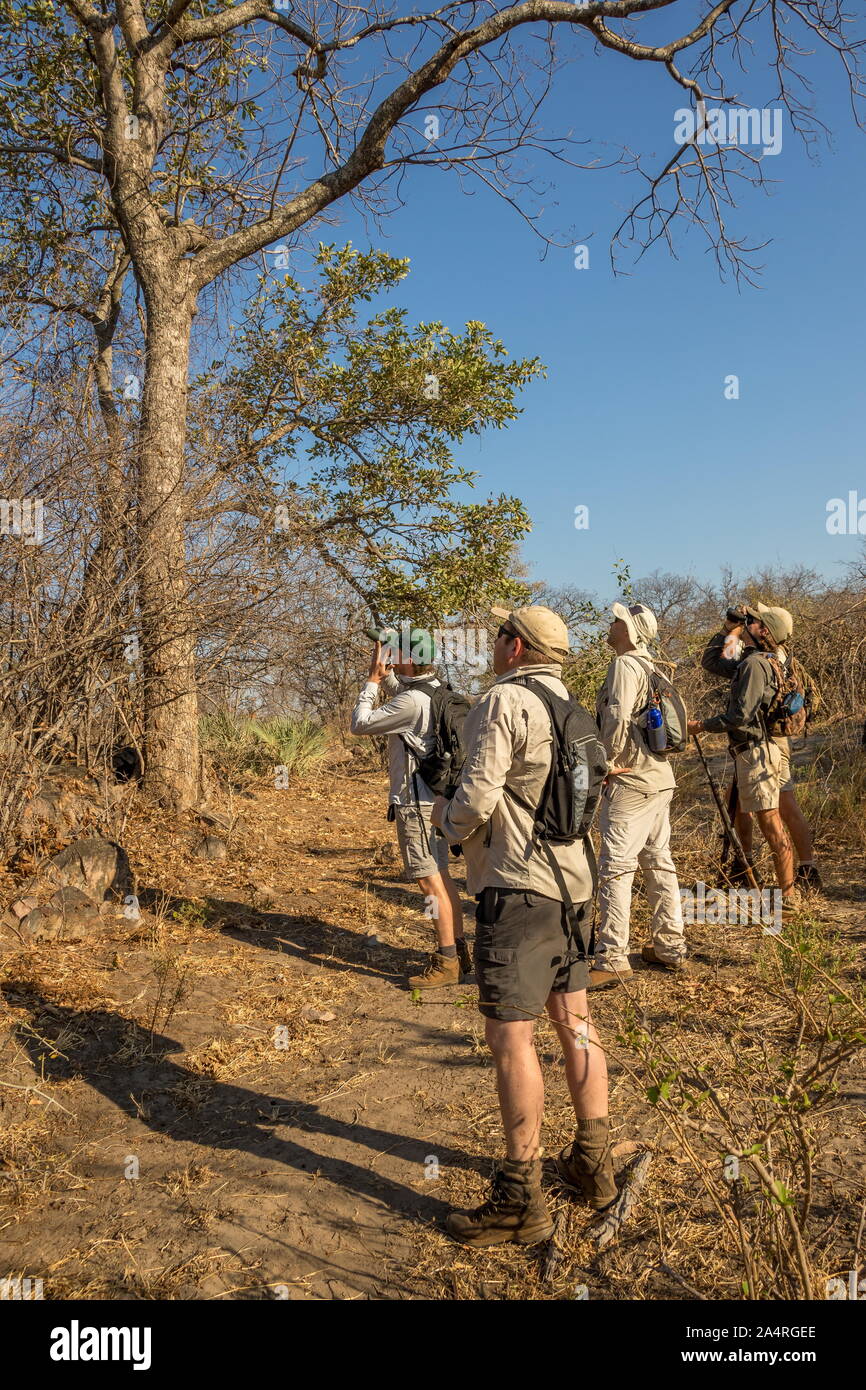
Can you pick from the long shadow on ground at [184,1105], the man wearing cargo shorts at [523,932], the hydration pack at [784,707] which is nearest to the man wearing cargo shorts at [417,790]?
the long shadow on ground at [184,1105]

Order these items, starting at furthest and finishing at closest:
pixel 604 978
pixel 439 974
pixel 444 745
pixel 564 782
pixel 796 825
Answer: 1. pixel 796 825
2. pixel 439 974
3. pixel 444 745
4. pixel 604 978
5. pixel 564 782

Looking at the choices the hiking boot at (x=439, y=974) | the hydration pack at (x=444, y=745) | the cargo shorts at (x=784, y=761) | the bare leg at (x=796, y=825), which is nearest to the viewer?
the hydration pack at (x=444, y=745)

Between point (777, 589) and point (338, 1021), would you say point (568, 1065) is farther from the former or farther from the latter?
point (777, 589)

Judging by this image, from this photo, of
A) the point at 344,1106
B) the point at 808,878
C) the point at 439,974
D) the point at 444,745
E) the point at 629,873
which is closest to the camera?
the point at 344,1106

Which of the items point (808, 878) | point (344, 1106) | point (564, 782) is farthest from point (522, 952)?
point (808, 878)

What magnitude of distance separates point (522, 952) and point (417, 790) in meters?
2.41

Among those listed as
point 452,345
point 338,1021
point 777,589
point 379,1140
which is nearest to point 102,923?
point 338,1021

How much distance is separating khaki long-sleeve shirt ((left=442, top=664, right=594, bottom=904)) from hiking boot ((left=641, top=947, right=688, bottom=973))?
7.99ft

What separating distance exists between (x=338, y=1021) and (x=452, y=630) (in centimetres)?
653

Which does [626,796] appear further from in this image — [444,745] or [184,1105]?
[184,1105]

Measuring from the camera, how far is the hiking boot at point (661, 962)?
511 centimetres

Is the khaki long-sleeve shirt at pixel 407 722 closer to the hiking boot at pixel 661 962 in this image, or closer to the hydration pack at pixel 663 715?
the hydration pack at pixel 663 715

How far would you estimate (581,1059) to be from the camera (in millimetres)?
2975

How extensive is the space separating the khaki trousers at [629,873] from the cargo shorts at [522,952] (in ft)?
5.79
